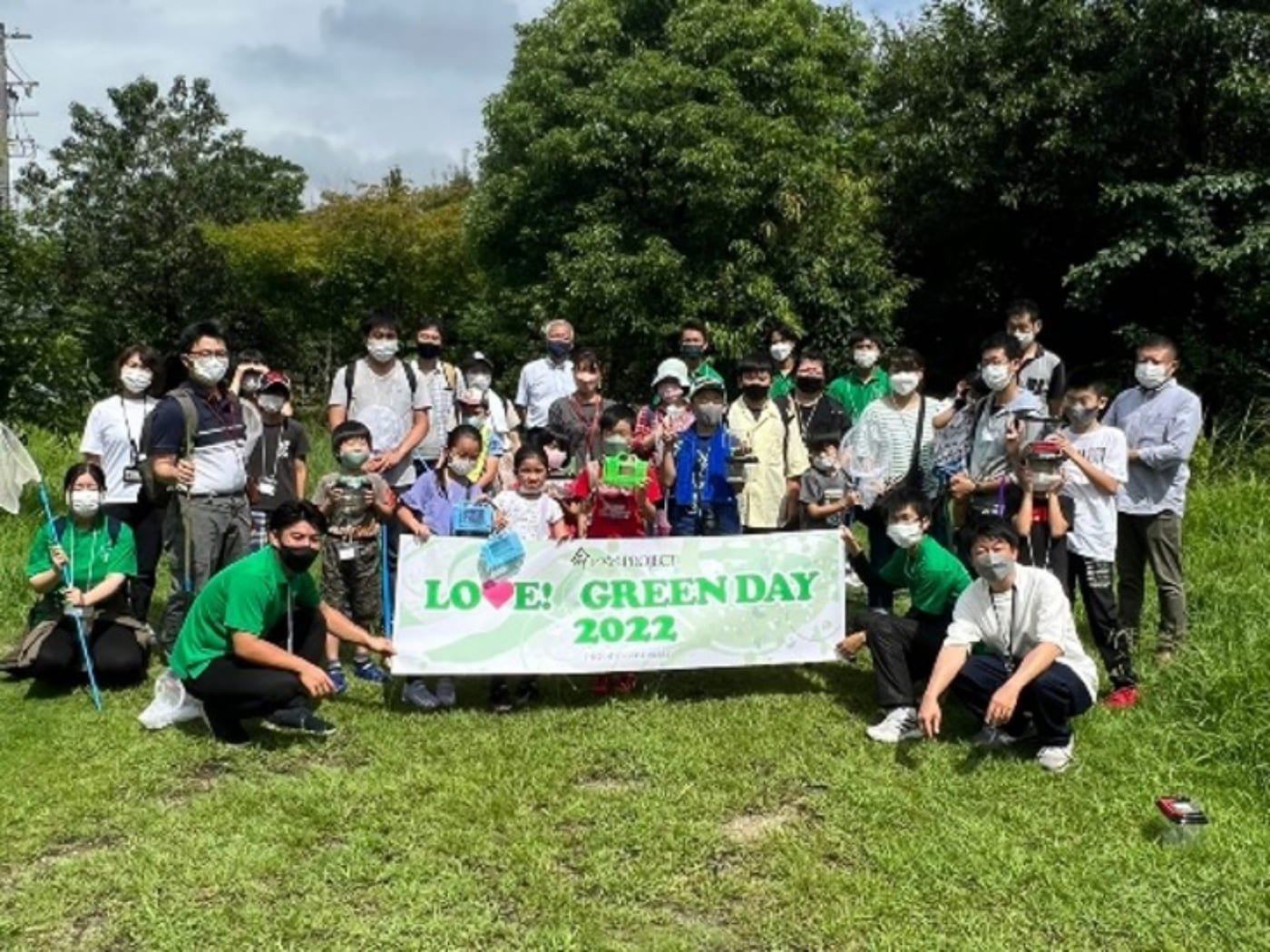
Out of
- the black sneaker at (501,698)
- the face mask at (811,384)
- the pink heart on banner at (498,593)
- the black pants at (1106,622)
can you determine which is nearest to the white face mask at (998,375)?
the black pants at (1106,622)

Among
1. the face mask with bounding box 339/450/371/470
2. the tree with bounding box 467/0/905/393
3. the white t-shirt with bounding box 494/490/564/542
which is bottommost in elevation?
the white t-shirt with bounding box 494/490/564/542

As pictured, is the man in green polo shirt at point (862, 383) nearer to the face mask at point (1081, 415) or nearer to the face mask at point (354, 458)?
the face mask at point (1081, 415)

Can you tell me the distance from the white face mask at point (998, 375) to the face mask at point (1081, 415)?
1.20 feet

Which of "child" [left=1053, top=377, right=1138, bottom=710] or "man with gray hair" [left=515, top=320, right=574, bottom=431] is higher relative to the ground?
"man with gray hair" [left=515, top=320, right=574, bottom=431]

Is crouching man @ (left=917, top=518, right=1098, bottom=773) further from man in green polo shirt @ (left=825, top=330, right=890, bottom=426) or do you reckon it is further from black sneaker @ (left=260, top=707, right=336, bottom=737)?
black sneaker @ (left=260, top=707, right=336, bottom=737)

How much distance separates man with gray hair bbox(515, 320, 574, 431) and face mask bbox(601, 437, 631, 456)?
77.1 inches

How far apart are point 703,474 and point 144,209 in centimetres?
2254

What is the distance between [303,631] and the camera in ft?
18.5

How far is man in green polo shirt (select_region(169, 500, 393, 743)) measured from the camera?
207 inches

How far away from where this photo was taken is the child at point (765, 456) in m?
6.79

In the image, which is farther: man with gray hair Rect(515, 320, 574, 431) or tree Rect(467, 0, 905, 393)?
tree Rect(467, 0, 905, 393)

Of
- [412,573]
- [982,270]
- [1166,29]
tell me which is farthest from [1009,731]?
[982,270]

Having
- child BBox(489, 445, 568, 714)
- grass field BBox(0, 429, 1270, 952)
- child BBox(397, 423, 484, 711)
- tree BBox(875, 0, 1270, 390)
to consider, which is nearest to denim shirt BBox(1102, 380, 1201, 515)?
grass field BBox(0, 429, 1270, 952)

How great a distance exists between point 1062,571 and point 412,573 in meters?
3.42
